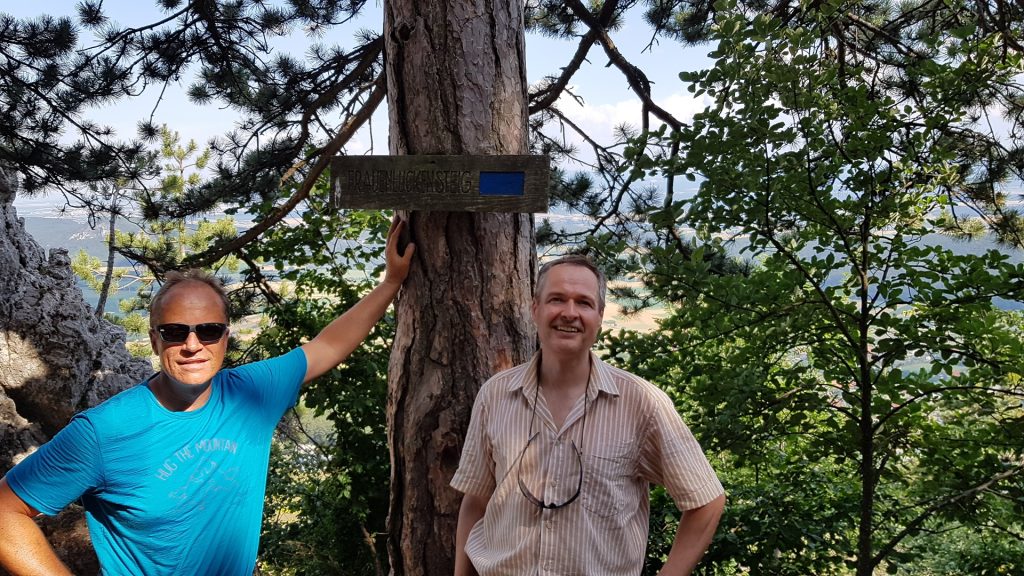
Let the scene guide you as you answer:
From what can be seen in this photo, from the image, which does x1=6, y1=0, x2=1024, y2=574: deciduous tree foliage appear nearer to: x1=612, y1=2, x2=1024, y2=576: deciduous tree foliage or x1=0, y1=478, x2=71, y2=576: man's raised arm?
x1=612, y1=2, x2=1024, y2=576: deciduous tree foliage

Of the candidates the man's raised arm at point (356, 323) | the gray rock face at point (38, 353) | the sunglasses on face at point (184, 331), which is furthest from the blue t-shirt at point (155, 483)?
the gray rock face at point (38, 353)

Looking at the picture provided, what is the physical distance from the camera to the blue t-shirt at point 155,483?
170cm

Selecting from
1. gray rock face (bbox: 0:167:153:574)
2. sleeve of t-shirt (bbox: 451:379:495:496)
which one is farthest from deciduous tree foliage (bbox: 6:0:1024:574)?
gray rock face (bbox: 0:167:153:574)

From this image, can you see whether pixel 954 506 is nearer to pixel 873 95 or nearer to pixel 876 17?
pixel 873 95

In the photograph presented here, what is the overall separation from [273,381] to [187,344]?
1.04ft

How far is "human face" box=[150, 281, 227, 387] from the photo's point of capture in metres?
1.81

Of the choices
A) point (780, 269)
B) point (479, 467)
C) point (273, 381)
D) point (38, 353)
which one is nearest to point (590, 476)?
point (479, 467)

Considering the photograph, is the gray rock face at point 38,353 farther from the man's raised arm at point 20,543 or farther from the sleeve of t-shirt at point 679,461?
the sleeve of t-shirt at point 679,461

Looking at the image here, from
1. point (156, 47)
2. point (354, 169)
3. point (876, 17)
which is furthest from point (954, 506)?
point (156, 47)

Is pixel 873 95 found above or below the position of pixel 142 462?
above

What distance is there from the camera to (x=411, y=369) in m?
2.52

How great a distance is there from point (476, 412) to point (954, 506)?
2182 mm

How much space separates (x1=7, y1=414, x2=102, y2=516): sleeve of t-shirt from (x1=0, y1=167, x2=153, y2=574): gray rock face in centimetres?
444

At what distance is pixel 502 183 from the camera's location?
227 centimetres
